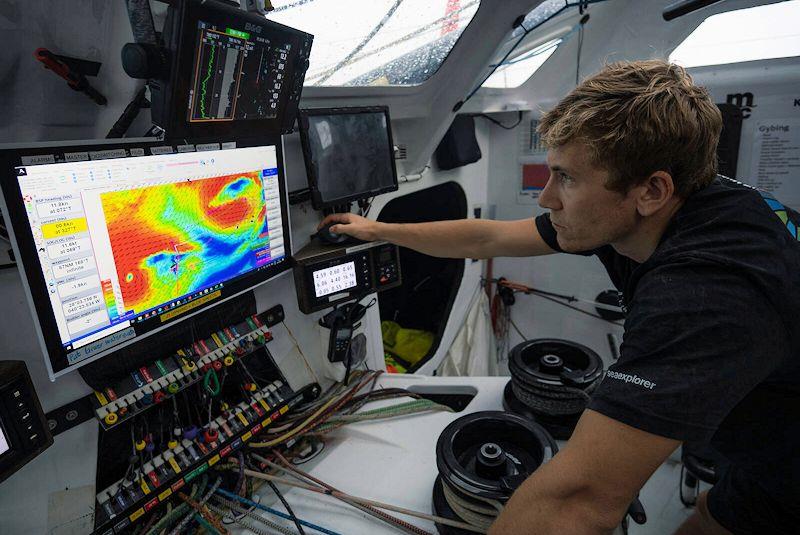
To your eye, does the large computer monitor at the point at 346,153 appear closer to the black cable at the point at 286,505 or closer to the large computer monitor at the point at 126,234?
the large computer monitor at the point at 126,234

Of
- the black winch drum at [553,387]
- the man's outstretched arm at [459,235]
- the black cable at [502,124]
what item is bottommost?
the black winch drum at [553,387]

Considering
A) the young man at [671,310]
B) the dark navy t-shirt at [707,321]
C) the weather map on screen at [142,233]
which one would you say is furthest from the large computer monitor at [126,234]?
the dark navy t-shirt at [707,321]

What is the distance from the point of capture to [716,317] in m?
0.78

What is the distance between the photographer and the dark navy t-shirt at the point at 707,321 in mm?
782

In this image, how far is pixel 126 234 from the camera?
3.25 ft

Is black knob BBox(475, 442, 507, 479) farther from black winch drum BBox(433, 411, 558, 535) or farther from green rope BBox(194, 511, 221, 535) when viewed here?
green rope BBox(194, 511, 221, 535)

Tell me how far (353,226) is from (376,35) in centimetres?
73

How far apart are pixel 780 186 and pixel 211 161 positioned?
2.74m

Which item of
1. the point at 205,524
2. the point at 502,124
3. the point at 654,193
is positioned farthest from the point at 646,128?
the point at 502,124

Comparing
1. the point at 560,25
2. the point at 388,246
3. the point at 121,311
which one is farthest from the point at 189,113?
the point at 560,25

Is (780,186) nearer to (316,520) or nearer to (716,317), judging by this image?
(716,317)

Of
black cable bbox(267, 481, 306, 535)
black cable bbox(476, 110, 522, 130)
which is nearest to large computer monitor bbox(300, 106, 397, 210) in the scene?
black cable bbox(267, 481, 306, 535)

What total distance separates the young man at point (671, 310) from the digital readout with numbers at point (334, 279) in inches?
29.1

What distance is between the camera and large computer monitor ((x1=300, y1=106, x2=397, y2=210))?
4.94 ft
